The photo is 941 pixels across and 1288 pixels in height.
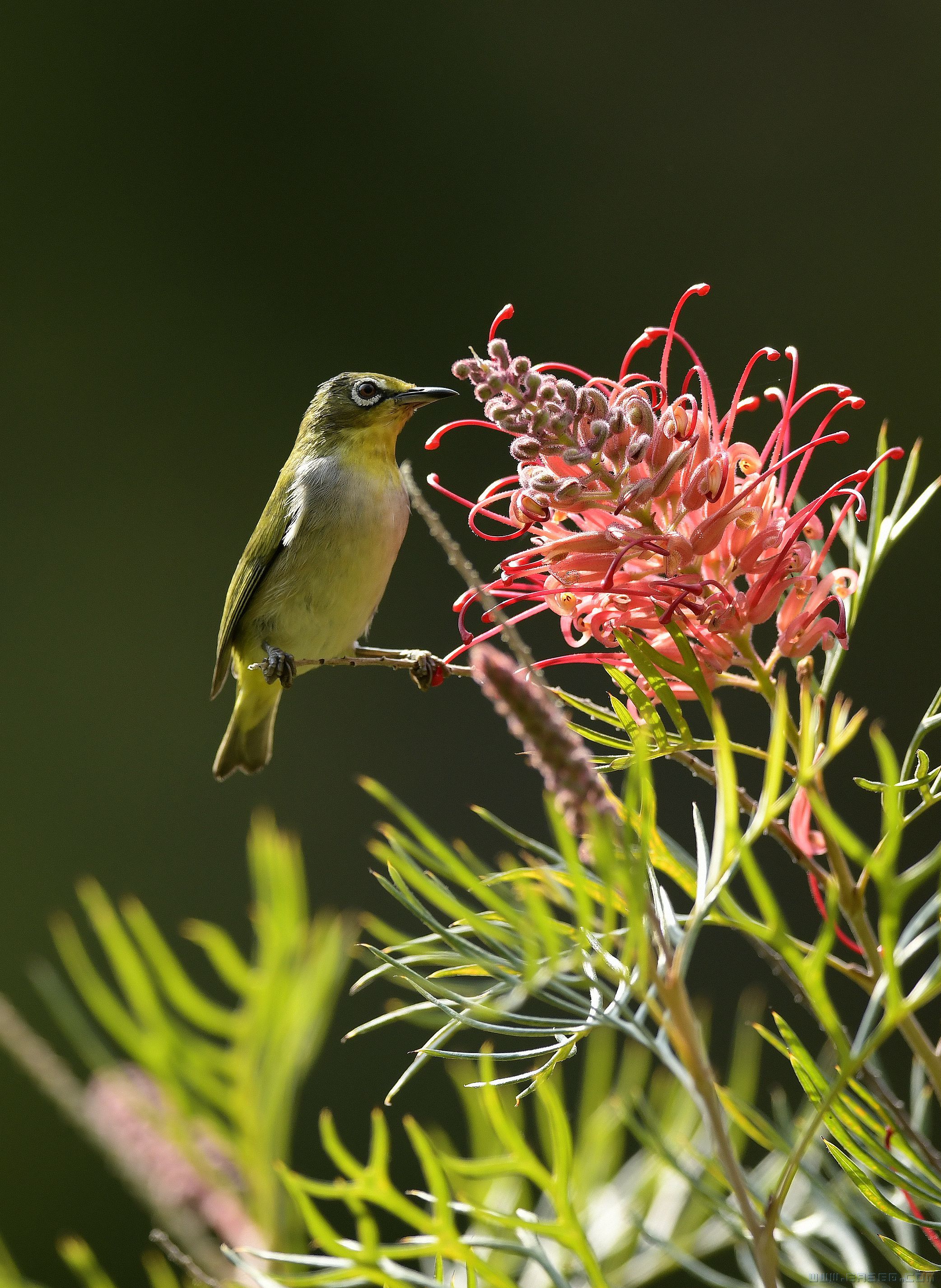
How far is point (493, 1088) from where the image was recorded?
1.17 feet

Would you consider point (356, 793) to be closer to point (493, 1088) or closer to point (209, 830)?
point (209, 830)

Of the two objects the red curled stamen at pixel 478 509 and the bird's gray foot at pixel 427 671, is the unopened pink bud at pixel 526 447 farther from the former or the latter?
the bird's gray foot at pixel 427 671

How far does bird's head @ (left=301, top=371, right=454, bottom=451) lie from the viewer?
1.39m

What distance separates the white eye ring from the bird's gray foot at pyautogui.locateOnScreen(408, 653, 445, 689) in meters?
0.58

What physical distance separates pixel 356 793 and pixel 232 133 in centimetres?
192

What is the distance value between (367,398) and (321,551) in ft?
0.65

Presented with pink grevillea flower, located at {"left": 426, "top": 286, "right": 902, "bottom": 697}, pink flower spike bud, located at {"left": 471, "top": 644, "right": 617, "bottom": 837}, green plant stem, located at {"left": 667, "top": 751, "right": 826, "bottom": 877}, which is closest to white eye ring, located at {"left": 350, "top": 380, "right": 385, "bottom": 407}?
pink grevillea flower, located at {"left": 426, "top": 286, "right": 902, "bottom": 697}

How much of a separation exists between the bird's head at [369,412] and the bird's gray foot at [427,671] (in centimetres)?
56

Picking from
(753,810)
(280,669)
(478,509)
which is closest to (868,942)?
(753,810)

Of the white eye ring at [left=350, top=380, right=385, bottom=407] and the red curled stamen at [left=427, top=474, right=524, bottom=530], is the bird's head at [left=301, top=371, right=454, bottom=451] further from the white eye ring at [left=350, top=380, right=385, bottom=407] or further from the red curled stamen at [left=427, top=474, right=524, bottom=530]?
the red curled stamen at [left=427, top=474, right=524, bottom=530]

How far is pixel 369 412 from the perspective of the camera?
1.39 metres

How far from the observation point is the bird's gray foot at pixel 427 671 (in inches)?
30.4

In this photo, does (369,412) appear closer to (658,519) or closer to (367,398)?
(367,398)

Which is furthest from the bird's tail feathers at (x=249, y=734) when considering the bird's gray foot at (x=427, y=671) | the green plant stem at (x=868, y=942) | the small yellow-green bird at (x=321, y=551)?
the green plant stem at (x=868, y=942)
